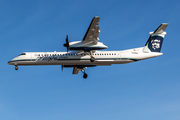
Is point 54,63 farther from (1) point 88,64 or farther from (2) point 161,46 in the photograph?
(2) point 161,46

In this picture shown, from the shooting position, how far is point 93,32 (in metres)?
28.7

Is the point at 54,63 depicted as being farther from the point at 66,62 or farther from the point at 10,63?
the point at 10,63

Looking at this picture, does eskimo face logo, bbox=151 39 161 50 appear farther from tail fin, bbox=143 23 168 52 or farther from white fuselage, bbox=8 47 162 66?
white fuselage, bbox=8 47 162 66

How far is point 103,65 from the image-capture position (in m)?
33.2

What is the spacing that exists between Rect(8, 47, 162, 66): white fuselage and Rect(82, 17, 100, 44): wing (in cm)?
256

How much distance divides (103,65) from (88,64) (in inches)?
77.4

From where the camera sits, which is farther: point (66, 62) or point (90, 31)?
point (66, 62)

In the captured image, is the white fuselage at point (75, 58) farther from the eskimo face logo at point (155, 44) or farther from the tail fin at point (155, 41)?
the eskimo face logo at point (155, 44)

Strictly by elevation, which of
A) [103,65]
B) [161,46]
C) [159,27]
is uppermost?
[159,27]

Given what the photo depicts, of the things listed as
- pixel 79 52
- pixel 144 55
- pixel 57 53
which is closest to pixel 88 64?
pixel 79 52

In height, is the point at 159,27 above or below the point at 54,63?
above

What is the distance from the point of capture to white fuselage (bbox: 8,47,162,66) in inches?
1243

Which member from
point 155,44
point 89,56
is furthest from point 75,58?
point 155,44

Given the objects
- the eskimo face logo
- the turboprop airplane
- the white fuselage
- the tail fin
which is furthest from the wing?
the eskimo face logo
